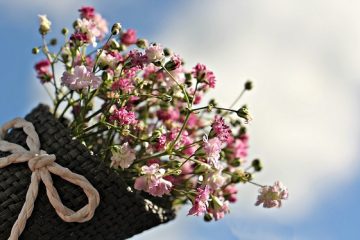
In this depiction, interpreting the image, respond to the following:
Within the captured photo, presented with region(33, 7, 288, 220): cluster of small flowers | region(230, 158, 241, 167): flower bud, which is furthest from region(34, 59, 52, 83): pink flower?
region(230, 158, 241, 167): flower bud

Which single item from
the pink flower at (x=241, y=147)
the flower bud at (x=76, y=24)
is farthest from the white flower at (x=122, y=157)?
the pink flower at (x=241, y=147)

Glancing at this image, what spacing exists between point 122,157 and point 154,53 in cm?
17

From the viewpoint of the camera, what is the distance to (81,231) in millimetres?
1104

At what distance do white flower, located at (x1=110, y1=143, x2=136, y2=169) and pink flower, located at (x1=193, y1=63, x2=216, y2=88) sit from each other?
0.18 metres

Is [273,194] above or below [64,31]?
below

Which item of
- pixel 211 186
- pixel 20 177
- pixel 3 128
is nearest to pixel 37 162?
pixel 20 177

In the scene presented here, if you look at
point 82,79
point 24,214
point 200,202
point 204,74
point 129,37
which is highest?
point 129,37

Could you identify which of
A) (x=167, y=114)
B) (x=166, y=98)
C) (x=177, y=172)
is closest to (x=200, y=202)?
(x=177, y=172)

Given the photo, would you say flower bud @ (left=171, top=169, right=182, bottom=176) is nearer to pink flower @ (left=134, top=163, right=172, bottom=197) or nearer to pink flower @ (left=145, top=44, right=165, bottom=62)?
pink flower @ (left=134, top=163, right=172, bottom=197)

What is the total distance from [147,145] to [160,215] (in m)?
0.12

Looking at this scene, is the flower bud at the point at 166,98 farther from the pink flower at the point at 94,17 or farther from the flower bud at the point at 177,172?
the pink flower at the point at 94,17

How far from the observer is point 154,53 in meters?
1.11

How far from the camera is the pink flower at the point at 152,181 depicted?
1.09 meters

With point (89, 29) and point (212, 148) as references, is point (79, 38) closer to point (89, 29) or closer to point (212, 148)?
point (89, 29)
